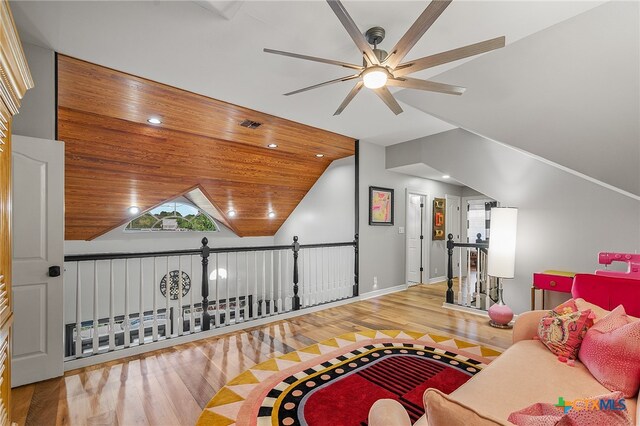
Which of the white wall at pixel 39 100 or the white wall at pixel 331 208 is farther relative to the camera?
the white wall at pixel 331 208

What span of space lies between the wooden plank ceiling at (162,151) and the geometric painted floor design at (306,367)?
2.95 m

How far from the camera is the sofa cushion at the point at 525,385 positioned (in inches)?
57.1

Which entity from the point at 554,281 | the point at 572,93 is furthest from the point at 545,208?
the point at 572,93

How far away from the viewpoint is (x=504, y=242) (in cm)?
398

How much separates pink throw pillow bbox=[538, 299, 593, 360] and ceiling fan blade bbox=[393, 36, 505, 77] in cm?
175

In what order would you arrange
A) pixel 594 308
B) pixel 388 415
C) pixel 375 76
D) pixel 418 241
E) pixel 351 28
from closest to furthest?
1. pixel 388 415
2. pixel 351 28
3. pixel 594 308
4. pixel 375 76
5. pixel 418 241

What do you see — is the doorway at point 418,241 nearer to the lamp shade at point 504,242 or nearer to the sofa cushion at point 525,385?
the lamp shade at point 504,242

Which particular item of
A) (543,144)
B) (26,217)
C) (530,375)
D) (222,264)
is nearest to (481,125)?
(543,144)

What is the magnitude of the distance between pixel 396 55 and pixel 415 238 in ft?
17.4

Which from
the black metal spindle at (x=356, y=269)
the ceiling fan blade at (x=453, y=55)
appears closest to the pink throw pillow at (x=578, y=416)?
the ceiling fan blade at (x=453, y=55)

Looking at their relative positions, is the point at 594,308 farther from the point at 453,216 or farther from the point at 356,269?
the point at 453,216

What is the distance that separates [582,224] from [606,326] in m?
2.49

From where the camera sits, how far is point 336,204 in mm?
6445

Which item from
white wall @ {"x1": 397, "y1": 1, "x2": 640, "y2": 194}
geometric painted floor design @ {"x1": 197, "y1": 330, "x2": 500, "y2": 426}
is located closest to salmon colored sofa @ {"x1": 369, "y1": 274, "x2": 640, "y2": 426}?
geometric painted floor design @ {"x1": 197, "y1": 330, "x2": 500, "y2": 426}
